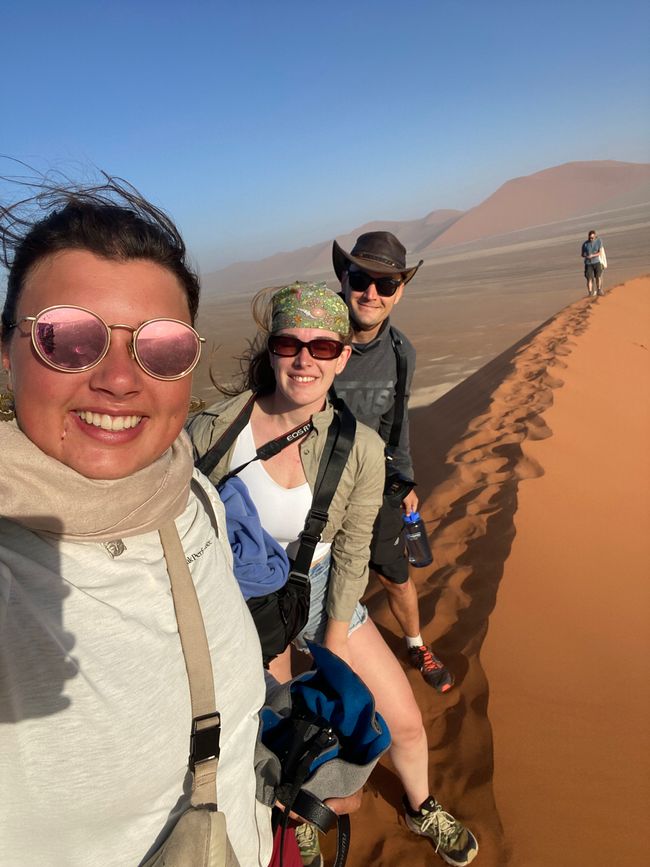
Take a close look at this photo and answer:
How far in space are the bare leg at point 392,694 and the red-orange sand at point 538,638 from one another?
55cm

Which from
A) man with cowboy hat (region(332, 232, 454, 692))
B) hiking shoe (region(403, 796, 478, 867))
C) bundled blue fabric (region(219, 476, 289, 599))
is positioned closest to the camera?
bundled blue fabric (region(219, 476, 289, 599))

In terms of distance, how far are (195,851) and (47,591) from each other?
1.69 feet

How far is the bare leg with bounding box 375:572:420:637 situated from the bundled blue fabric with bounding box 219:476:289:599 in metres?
1.38

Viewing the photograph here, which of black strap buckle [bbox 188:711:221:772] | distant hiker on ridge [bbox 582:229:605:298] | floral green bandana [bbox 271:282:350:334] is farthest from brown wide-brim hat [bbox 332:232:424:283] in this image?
distant hiker on ridge [bbox 582:229:605:298]

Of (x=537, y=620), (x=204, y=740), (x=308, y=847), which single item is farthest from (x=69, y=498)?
(x=537, y=620)

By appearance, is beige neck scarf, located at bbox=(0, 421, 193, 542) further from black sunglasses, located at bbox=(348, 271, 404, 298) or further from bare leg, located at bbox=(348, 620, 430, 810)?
black sunglasses, located at bbox=(348, 271, 404, 298)

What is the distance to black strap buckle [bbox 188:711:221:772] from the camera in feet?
3.06

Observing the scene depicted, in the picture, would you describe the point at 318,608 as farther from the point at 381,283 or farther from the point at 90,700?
the point at 381,283

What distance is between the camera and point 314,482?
1971mm

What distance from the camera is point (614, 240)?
40.2 meters

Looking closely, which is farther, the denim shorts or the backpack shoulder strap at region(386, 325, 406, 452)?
the backpack shoulder strap at region(386, 325, 406, 452)

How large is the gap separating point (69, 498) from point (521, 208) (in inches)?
5363

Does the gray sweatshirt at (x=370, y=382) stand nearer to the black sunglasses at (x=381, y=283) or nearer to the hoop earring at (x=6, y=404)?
the black sunglasses at (x=381, y=283)

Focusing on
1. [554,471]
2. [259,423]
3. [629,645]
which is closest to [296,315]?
[259,423]
